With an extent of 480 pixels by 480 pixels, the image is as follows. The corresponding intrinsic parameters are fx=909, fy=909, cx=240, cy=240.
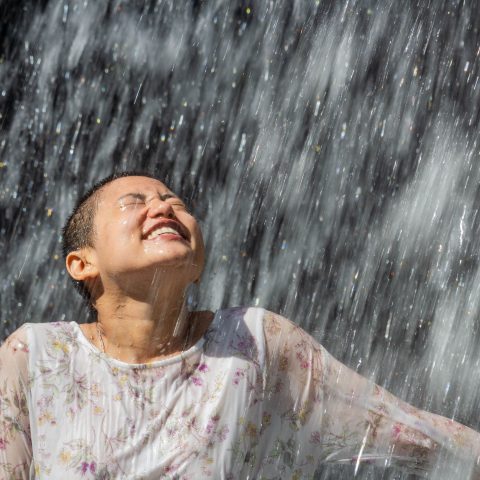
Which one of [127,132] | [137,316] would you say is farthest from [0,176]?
[137,316]

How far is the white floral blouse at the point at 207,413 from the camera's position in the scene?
189cm

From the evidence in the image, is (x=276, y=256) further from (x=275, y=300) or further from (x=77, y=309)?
(x=77, y=309)

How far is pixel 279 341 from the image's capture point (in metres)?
2.07

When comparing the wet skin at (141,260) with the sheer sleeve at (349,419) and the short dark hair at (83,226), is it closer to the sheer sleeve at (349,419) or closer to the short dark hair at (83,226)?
the short dark hair at (83,226)

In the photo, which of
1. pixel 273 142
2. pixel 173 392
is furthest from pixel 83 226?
pixel 273 142

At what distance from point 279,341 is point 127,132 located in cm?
202

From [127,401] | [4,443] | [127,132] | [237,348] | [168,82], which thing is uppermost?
[168,82]

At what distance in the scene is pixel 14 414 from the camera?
1.93 meters

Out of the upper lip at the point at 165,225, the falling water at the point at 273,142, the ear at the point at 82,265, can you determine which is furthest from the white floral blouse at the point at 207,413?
the falling water at the point at 273,142

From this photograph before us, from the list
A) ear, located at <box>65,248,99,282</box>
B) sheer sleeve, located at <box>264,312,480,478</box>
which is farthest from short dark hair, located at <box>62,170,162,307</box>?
sheer sleeve, located at <box>264,312,480,478</box>

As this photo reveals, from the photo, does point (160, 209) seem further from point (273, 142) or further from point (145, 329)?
point (273, 142)

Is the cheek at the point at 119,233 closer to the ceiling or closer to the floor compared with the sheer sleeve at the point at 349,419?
closer to the ceiling

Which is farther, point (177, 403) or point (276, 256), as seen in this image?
point (276, 256)

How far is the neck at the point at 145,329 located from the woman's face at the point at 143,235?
0.21ft
